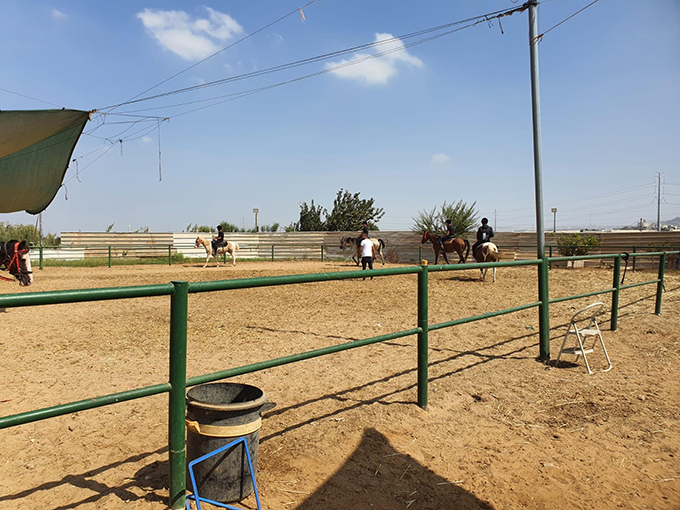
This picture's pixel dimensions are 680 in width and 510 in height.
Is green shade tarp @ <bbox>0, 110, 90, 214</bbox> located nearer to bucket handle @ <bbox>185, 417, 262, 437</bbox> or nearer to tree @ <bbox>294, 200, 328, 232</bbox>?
bucket handle @ <bbox>185, 417, 262, 437</bbox>

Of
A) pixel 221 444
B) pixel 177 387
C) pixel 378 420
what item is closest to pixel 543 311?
pixel 378 420

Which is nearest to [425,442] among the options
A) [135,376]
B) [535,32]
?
[135,376]

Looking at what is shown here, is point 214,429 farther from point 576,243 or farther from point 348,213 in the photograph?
point 348,213

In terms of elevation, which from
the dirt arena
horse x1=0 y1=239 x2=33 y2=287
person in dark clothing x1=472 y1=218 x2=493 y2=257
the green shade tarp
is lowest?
the dirt arena

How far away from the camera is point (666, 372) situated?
498 cm

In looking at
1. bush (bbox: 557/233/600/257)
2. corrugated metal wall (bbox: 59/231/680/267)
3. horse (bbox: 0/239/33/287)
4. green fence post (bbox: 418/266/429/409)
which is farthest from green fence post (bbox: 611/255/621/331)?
corrugated metal wall (bbox: 59/231/680/267)

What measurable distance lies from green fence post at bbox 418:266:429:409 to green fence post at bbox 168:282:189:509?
2056mm

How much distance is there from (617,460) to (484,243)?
12.5 metres

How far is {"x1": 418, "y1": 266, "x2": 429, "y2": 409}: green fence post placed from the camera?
3760 millimetres

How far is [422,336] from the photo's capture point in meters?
3.78

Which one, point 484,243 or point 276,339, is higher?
point 484,243

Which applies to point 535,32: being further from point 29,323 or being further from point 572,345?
point 29,323

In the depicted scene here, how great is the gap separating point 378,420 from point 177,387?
191 cm

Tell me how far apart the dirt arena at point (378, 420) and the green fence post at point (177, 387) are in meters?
0.24
